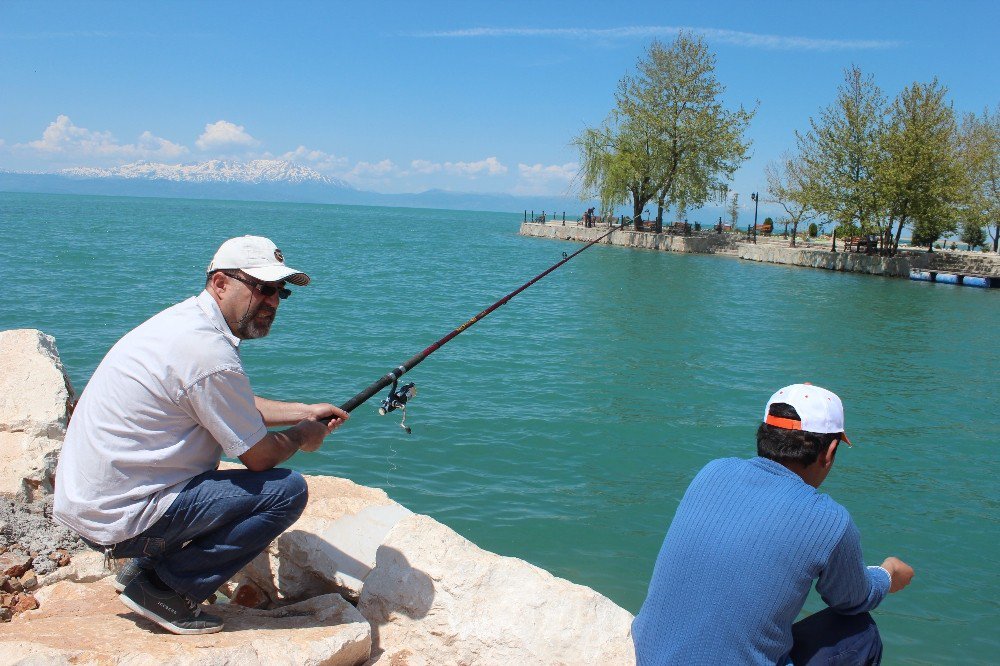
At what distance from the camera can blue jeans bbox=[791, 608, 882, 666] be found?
8.16 ft

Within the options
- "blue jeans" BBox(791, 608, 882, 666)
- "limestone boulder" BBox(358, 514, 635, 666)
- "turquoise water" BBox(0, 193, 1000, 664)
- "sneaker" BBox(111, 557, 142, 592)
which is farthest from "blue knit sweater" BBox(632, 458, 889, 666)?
"turquoise water" BBox(0, 193, 1000, 664)

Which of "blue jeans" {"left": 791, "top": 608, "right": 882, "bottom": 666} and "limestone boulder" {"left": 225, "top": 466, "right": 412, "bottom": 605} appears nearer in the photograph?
"blue jeans" {"left": 791, "top": 608, "right": 882, "bottom": 666}

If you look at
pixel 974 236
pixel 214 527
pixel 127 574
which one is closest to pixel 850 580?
pixel 214 527

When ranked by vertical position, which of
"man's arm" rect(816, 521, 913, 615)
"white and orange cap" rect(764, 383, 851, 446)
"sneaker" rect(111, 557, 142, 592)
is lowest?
"sneaker" rect(111, 557, 142, 592)

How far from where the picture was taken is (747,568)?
2.22m

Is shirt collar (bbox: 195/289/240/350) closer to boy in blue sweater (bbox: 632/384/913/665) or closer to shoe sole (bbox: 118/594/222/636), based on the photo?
shoe sole (bbox: 118/594/222/636)

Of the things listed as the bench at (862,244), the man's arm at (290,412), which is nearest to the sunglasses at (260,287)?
the man's arm at (290,412)

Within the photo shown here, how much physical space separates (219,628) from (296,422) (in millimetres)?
887

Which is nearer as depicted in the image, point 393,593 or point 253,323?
point 253,323

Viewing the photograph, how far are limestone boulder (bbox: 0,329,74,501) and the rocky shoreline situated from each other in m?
0.03

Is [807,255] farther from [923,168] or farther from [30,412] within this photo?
[30,412]

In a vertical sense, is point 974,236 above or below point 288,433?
above

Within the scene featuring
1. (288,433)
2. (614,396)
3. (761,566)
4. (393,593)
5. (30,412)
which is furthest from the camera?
(614,396)

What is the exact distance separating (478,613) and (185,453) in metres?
1.38
